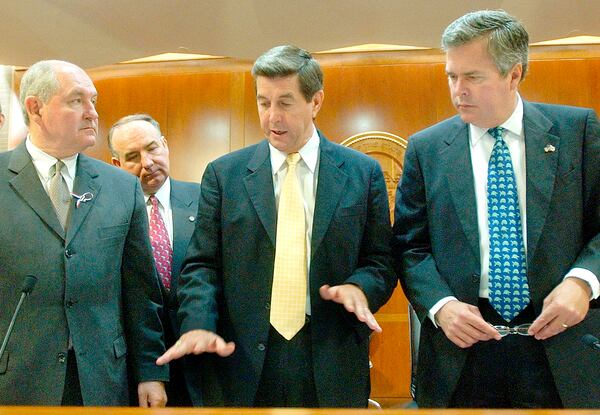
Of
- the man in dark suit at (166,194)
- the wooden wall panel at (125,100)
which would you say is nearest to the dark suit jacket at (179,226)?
the man in dark suit at (166,194)

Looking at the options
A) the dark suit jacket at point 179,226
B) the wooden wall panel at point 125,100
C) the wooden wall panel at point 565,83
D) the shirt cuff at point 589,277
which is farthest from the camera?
the wooden wall panel at point 125,100

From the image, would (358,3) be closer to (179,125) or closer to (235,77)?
(235,77)

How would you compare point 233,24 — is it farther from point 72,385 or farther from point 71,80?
point 72,385

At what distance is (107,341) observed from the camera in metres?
2.10

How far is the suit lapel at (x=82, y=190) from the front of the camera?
214 cm

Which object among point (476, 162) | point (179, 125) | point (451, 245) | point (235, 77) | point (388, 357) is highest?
point (235, 77)

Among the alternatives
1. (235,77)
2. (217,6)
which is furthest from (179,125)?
(217,6)

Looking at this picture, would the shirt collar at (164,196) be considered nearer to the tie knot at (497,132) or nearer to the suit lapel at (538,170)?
the tie knot at (497,132)

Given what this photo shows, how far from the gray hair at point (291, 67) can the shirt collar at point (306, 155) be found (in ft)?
0.50

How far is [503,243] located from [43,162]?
1.55 metres

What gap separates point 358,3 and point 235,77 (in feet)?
7.04

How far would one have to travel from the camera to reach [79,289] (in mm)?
2062

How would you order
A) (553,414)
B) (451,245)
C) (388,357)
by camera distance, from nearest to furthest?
(553,414) < (451,245) < (388,357)

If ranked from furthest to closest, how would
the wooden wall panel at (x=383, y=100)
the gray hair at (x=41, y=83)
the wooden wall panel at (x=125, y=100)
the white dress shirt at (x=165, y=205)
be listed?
the wooden wall panel at (x=125, y=100), the wooden wall panel at (x=383, y=100), the white dress shirt at (x=165, y=205), the gray hair at (x=41, y=83)
